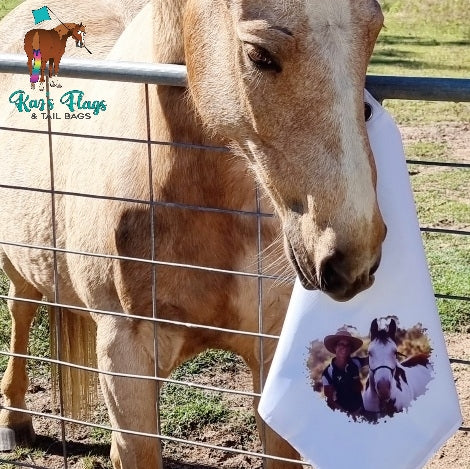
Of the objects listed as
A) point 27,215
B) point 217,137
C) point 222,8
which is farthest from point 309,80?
point 27,215

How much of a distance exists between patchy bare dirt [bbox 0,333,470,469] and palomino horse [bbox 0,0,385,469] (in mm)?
504

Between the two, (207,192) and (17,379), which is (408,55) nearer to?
(17,379)

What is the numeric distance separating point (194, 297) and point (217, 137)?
0.50 meters

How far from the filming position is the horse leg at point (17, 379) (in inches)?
165

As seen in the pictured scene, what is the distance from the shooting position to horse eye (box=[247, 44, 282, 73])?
2168 mm

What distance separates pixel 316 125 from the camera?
2102 mm

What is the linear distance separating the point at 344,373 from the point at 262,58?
0.73 metres

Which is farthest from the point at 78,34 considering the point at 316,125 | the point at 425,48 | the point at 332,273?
the point at 425,48

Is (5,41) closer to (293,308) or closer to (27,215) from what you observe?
(27,215)

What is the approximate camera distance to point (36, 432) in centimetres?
429

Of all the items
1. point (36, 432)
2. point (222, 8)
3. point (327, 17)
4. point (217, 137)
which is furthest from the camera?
point (36, 432)

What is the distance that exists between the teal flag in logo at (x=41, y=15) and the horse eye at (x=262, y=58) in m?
2.50

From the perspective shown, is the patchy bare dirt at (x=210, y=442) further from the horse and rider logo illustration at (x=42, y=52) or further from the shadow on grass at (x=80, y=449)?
the horse and rider logo illustration at (x=42, y=52)

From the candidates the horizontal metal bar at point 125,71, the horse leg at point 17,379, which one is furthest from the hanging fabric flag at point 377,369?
the horse leg at point 17,379
